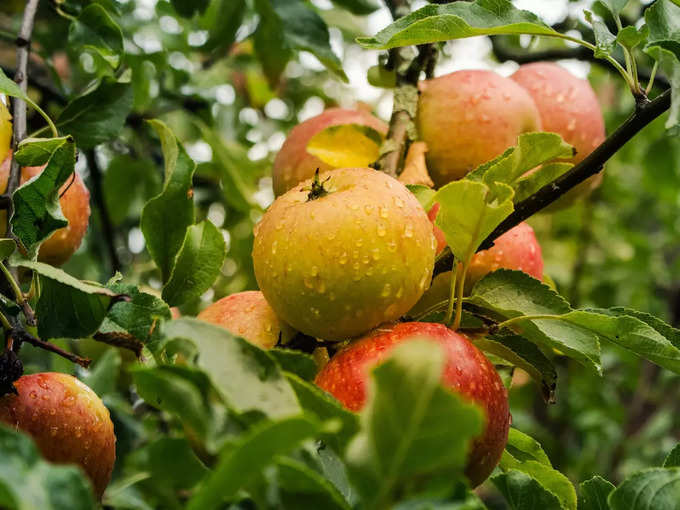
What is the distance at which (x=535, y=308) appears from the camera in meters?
0.66

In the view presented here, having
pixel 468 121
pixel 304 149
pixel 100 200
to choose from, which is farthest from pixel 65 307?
pixel 100 200

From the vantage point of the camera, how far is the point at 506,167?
2.11ft

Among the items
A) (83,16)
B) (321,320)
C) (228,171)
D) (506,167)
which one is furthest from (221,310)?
(228,171)

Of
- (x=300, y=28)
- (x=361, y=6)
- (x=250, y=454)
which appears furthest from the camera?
(x=361, y=6)

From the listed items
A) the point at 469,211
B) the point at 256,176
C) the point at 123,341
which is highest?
the point at 469,211

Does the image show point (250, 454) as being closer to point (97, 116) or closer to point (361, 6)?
point (97, 116)

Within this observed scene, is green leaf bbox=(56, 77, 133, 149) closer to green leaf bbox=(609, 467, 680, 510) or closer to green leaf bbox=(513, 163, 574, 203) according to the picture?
green leaf bbox=(513, 163, 574, 203)

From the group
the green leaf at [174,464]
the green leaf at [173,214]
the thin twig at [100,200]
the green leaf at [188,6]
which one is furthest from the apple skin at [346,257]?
the thin twig at [100,200]

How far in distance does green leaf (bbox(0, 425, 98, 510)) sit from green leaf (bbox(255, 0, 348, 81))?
80cm

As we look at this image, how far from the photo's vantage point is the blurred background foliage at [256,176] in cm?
133

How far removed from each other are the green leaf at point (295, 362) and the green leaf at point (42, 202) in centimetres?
24

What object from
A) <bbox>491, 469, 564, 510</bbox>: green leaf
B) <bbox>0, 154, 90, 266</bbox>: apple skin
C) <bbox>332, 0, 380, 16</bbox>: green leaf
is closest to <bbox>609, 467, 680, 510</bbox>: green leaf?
<bbox>491, 469, 564, 510</bbox>: green leaf

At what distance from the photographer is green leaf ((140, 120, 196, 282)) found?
727 millimetres

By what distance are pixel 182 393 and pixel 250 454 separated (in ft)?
0.21
